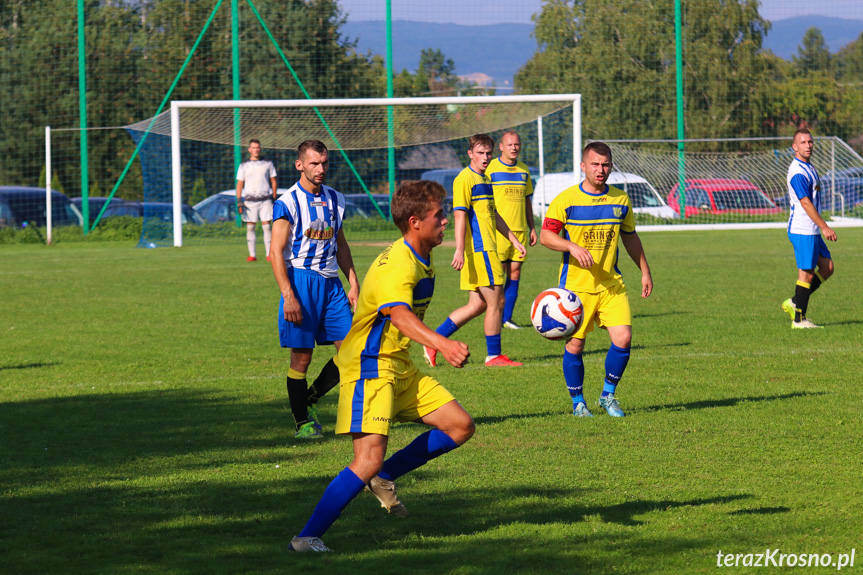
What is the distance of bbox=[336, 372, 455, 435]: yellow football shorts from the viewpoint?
4.15 meters

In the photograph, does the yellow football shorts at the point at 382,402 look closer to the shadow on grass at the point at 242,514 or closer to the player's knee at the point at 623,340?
the shadow on grass at the point at 242,514

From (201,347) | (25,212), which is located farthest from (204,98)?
(201,347)

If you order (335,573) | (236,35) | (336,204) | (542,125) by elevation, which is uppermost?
(236,35)

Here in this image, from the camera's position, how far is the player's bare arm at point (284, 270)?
6.20 meters

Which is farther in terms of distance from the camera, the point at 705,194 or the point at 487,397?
the point at 705,194

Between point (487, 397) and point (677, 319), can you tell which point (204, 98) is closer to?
point (677, 319)

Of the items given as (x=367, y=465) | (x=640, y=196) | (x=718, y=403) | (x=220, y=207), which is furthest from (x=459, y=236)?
(x=640, y=196)

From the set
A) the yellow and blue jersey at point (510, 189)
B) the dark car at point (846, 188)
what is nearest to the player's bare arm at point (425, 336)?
the yellow and blue jersey at point (510, 189)

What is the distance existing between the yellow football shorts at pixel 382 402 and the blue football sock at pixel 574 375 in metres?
2.50

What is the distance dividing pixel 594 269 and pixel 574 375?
72 centimetres

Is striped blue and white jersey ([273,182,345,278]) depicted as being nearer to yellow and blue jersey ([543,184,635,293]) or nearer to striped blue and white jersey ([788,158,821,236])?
yellow and blue jersey ([543,184,635,293])

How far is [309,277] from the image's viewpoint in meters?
6.42

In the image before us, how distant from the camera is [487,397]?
24.3 ft

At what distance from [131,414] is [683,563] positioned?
14.2ft
